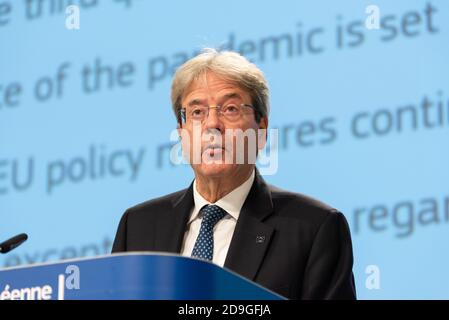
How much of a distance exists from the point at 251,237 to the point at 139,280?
893 millimetres

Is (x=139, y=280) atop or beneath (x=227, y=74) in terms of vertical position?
beneath

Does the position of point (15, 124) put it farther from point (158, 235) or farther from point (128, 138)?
point (158, 235)

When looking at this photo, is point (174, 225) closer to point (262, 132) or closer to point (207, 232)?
point (207, 232)

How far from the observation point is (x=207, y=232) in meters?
2.91

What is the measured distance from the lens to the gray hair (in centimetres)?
304

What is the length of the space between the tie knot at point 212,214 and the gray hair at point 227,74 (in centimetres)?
32

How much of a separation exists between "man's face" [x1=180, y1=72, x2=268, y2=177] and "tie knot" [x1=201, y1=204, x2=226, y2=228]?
99 millimetres

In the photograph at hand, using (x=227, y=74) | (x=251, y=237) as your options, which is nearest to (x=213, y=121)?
(x=227, y=74)

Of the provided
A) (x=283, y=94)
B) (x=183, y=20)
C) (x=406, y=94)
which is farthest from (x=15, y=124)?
(x=406, y=94)

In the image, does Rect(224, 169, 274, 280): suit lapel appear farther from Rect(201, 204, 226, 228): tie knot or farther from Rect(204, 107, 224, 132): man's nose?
Rect(204, 107, 224, 132): man's nose

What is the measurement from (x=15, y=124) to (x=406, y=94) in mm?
1938

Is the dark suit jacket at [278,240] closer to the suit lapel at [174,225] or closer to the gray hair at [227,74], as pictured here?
the suit lapel at [174,225]

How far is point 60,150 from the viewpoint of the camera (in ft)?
15.6

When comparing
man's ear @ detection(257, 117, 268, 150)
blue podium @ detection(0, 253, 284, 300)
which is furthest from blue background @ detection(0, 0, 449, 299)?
blue podium @ detection(0, 253, 284, 300)
